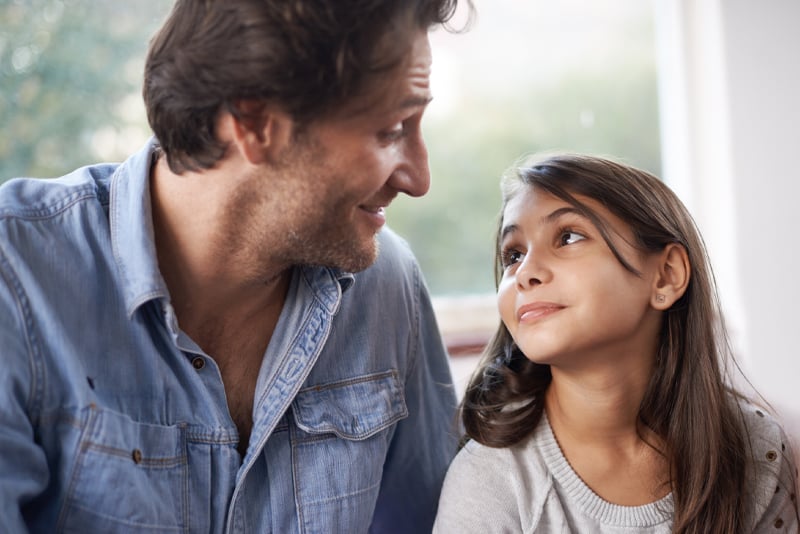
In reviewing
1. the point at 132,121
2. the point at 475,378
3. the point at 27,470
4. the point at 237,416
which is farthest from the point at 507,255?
the point at 132,121

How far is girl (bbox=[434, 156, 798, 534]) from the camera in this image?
4.39 ft

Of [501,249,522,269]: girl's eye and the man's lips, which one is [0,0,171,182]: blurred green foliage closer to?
[501,249,522,269]: girl's eye

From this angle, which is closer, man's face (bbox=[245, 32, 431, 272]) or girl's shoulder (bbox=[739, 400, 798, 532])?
man's face (bbox=[245, 32, 431, 272])

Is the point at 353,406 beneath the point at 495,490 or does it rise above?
above

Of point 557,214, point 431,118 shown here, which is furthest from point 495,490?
point 431,118

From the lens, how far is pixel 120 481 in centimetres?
117

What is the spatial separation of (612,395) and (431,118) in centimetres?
123

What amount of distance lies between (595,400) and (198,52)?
0.82 m

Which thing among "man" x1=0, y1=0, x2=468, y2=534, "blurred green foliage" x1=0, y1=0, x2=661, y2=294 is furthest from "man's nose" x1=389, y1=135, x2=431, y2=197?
→ "blurred green foliage" x1=0, y1=0, x2=661, y2=294

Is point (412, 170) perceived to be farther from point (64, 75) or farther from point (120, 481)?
point (64, 75)

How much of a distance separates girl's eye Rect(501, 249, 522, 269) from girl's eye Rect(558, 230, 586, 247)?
0.32 feet

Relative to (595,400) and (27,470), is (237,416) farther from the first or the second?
(595,400)

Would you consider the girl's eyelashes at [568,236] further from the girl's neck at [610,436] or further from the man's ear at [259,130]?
the man's ear at [259,130]

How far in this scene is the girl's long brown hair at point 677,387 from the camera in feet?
4.45
